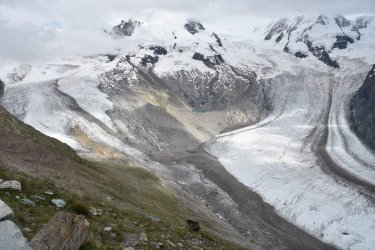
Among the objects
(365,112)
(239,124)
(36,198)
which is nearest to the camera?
(36,198)

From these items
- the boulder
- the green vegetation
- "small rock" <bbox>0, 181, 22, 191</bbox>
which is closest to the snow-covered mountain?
the green vegetation

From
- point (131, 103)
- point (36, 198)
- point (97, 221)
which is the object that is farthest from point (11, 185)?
point (131, 103)

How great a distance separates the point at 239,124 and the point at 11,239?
154 m

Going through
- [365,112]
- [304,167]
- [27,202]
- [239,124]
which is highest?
[365,112]

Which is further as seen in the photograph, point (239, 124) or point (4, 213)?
point (239, 124)

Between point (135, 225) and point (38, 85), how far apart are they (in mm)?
125290

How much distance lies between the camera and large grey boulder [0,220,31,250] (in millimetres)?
9562

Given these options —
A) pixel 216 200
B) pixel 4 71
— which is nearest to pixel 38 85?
pixel 4 71

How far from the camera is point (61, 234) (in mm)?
10516

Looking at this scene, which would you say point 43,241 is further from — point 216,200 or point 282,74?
point 282,74

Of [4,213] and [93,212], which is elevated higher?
[4,213]

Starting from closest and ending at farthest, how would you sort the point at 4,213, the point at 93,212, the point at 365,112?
1. the point at 4,213
2. the point at 93,212
3. the point at 365,112

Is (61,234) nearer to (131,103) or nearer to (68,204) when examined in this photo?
(68,204)

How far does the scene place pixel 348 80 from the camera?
18700 cm
